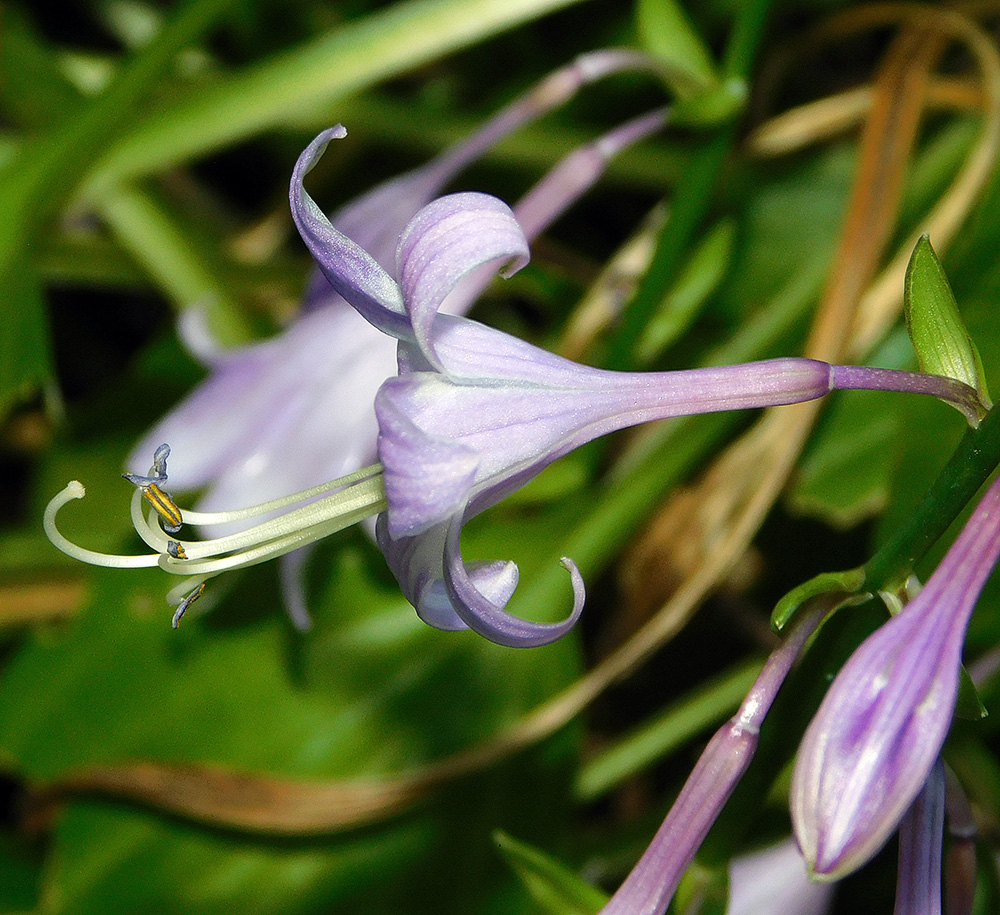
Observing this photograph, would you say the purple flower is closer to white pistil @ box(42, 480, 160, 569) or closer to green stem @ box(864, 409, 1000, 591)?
green stem @ box(864, 409, 1000, 591)

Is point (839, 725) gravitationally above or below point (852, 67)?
below

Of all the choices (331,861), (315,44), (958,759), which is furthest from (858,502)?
(315,44)

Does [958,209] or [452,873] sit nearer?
[452,873]

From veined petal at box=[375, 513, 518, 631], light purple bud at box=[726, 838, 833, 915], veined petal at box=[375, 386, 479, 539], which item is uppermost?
veined petal at box=[375, 386, 479, 539]

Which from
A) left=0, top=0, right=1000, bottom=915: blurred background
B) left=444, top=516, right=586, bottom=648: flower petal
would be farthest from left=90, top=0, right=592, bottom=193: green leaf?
left=444, top=516, right=586, bottom=648: flower petal

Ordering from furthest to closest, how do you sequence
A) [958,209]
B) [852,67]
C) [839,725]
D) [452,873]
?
[852,67] → [958,209] → [452,873] → [839,725]

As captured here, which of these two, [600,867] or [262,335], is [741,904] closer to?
[600,867]

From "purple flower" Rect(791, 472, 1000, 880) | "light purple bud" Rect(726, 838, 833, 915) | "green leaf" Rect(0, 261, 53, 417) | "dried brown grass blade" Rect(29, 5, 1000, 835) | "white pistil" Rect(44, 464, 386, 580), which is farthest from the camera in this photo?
"green leaf" Rect(0, 261, 53, 417)

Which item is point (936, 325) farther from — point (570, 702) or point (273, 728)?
point (273, 728)
